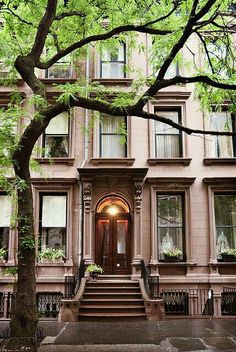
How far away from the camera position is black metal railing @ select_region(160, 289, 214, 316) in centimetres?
1473

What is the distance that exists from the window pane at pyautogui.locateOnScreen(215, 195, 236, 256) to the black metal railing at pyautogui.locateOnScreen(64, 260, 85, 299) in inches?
224

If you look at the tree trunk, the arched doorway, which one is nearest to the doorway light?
the arched doorway

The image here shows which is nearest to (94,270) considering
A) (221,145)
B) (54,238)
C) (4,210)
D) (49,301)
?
(49,301)

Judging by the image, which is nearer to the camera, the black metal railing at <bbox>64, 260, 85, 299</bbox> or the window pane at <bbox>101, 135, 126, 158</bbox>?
the black metal railing at <bbox>64, 260, 85, 299</bbox>

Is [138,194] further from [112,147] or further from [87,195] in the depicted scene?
[112,147]

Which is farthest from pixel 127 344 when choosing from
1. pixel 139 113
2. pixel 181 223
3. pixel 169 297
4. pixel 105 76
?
pixel 105 76

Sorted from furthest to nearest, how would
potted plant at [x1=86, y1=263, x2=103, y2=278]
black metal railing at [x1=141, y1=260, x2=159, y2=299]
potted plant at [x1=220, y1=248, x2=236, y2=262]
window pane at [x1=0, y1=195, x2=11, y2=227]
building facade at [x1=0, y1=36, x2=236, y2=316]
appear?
window pane at [x1=0, y1=195, x2=11, y2=227], potted plant at [x1=220, y1=248, x2=236, y2=262], building facade at [x1=0, y1=36, x2=236, y2=316], potted plant at [x1=86, y1=263, x2=103, y2=278], black metal railing at [x1=141, y1=260, x2=159, y2=299]

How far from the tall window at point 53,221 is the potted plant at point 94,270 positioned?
5.79ft

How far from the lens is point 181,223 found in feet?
53.9

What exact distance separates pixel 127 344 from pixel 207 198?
8516 mm

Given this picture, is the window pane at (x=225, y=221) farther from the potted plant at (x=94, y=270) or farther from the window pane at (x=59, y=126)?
the window pane at (x=59, y=126)

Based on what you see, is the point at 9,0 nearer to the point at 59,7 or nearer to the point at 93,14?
the point at 59,7

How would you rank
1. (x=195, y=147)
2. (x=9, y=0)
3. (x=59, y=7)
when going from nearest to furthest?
1. (x=9, y=0)
2. (x=59, y=7)
3. (x=195, y=147)

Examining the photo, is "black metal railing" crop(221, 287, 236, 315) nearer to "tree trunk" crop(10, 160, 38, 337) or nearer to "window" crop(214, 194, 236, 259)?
"window" crop(214, 194, 236, 259)
